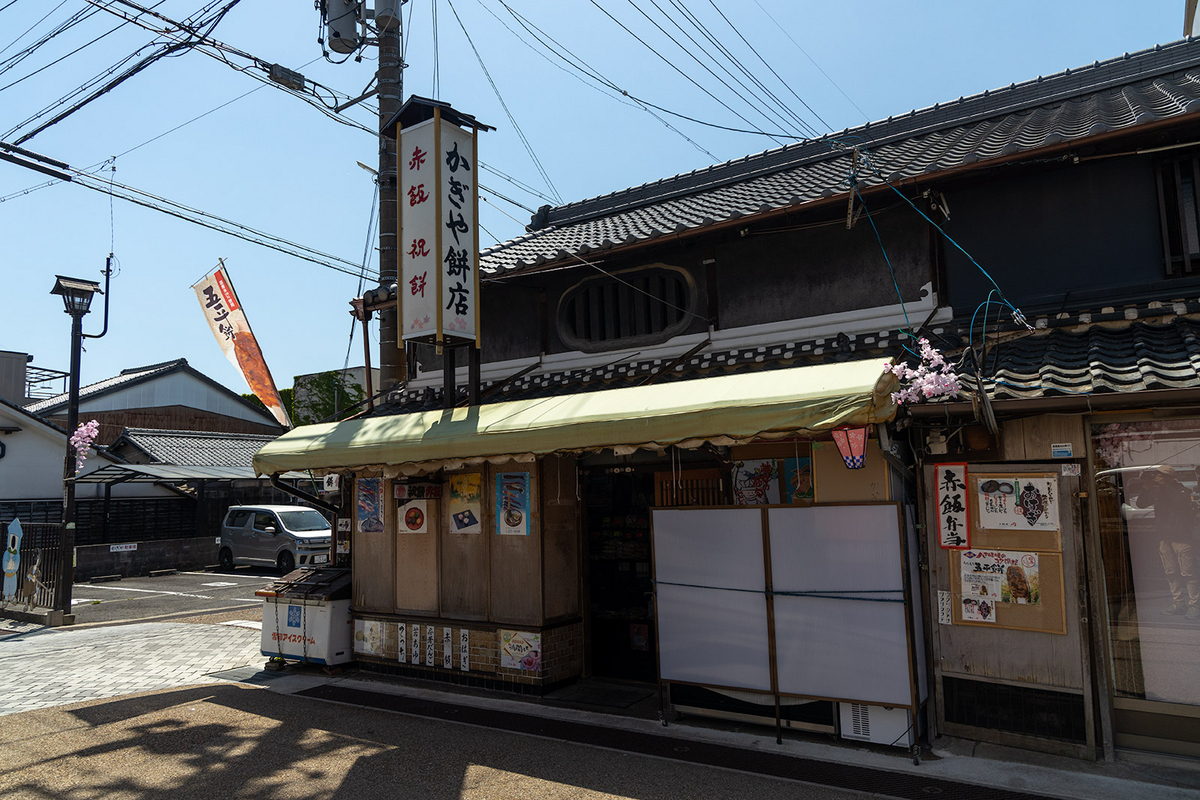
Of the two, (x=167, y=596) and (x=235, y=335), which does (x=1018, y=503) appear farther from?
(x=167, y=596)

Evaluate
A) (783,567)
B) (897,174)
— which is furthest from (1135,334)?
(783,567)

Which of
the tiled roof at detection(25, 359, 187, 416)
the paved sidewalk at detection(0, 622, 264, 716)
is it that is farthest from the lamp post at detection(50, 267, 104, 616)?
the tiled roof at detection(25, 359, 187, 416)

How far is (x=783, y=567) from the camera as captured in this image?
23.3 feet

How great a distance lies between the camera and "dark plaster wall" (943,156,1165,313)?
725 centimetres

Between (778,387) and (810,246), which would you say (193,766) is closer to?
(778,387)

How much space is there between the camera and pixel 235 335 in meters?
13.8

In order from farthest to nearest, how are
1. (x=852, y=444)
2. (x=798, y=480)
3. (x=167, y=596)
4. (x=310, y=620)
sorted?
(x=167, y=596), (x=310, y=620), (x=798, y=480), (x=852, y=444)

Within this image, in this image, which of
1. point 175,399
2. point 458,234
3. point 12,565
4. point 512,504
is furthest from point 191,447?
point 512,504

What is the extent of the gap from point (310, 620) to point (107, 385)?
31704 millimetres

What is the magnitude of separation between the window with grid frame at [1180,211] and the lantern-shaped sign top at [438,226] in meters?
7.40

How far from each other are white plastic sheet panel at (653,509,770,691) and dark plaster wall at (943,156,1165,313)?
11.5 feet

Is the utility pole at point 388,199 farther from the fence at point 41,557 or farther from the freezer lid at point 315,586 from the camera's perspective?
the fence at point 41,557

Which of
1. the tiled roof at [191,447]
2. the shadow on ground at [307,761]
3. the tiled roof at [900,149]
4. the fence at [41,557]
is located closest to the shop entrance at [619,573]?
the shadow on ground at [307,761]

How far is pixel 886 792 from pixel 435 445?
5341 mm
